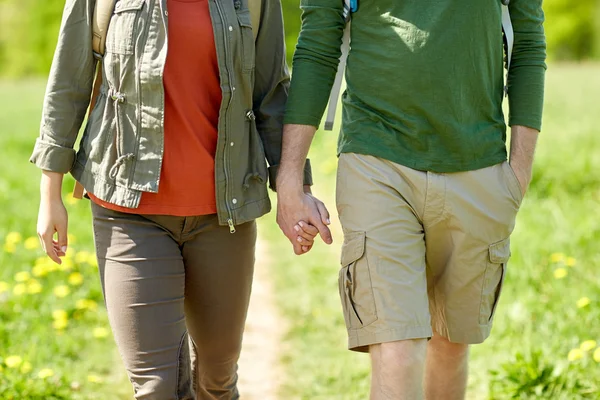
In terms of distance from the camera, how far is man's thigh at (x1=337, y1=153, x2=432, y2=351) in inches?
118

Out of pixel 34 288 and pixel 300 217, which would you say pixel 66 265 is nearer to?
pixel 34 288

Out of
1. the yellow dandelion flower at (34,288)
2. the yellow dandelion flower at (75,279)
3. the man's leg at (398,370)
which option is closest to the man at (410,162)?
the man's leg at (398,370)

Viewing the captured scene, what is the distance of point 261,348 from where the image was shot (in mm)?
5254

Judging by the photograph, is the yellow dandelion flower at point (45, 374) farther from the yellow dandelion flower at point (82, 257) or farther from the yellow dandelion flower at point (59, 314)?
the yellow dandelion flower at point (82, 257)

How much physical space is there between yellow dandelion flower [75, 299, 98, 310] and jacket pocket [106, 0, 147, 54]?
2.71 metres

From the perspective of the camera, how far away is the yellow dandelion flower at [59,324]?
197 inches

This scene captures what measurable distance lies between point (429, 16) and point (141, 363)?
156cm

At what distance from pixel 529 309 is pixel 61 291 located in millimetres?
2774

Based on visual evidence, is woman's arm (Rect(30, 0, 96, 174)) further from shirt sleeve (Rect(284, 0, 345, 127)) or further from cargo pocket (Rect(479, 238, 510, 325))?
cargo pocket (Rect(479, 238, 510, 325))

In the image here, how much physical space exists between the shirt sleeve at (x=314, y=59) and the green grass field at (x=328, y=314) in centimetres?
171

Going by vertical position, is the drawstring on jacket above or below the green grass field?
above

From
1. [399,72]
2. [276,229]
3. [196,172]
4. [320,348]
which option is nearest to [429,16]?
[399,72]

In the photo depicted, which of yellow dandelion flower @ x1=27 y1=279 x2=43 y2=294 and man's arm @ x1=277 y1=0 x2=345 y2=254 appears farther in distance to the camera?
yellow dandelion flower @ x1=27 y1=279 x2=43 y2=294

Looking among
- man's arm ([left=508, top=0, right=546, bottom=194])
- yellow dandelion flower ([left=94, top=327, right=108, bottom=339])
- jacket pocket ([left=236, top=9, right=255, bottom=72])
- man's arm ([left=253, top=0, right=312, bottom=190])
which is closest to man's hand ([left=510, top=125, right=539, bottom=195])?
man's arm ([left=508, top=0, right=546, bottom=194])
